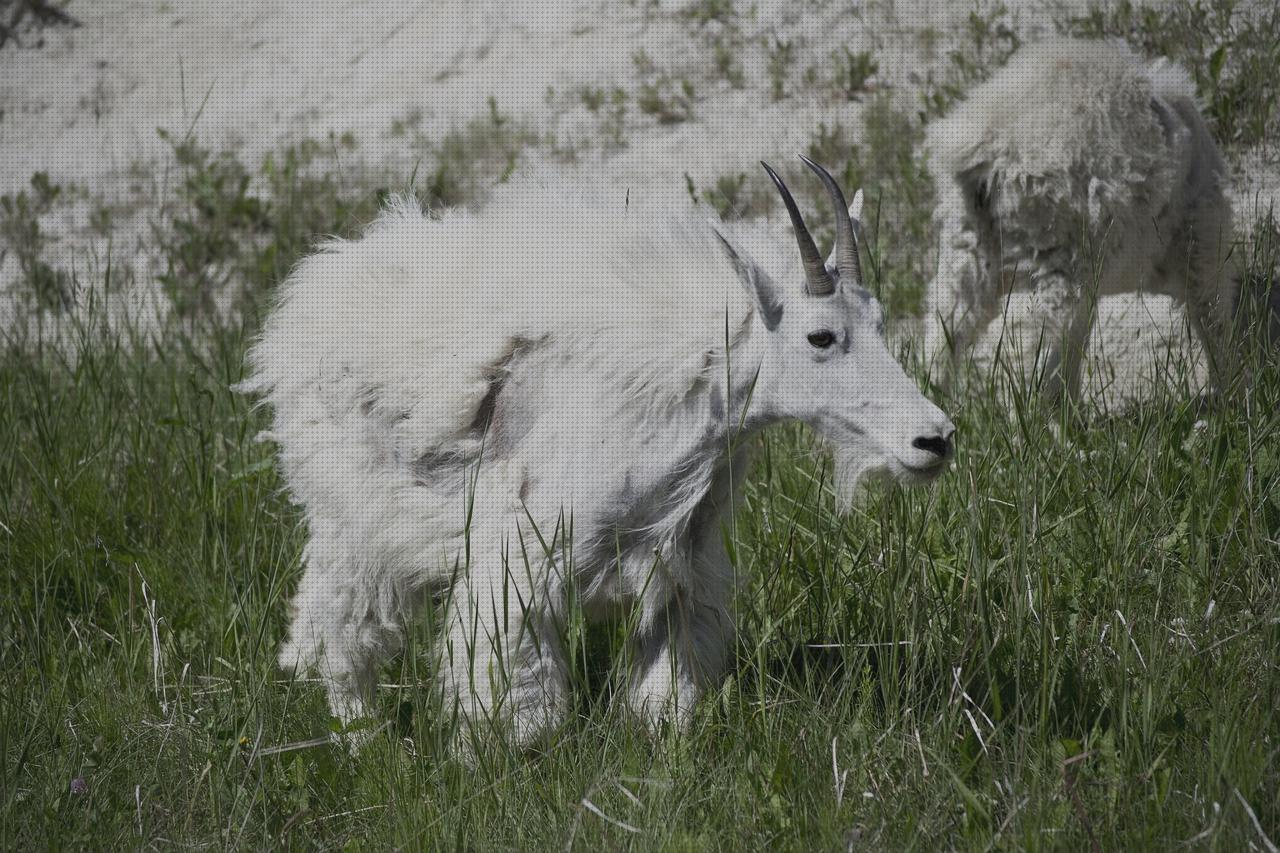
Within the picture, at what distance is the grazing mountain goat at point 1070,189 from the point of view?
19.3 ft

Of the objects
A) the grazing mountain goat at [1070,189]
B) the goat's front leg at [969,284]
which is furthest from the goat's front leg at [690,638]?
the goat's front leg at [969,284]

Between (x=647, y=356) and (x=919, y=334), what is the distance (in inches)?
118

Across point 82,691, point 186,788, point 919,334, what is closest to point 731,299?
point 186,788

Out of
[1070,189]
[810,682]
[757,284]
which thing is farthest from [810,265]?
[1070,189]

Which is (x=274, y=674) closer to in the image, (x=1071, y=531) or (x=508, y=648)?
(x=508, y=648)

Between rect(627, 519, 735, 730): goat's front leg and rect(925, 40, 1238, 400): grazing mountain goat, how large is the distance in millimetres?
2383

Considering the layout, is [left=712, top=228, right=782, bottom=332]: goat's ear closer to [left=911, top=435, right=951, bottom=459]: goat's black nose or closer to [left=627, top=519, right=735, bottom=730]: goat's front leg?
[left=911, top=435, right=951, bottom=459]: goat's black nose

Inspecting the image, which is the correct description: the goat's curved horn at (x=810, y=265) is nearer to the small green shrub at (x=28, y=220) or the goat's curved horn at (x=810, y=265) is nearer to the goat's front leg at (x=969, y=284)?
the goat's front leg at (x=969, y=284)

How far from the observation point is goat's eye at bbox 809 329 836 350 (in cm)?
342

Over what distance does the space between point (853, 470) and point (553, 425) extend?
32.8 inches

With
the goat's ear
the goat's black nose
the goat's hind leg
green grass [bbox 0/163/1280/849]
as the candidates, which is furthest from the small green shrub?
the goat's black nose

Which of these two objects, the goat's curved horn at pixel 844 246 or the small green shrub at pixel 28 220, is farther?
the small green shrub at pixel 28 220

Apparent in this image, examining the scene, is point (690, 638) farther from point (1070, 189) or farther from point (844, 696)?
point (1070, 189)

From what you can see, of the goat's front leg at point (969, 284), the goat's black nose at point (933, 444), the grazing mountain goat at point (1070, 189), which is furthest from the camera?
the goat's front leg at point (969, 284)
